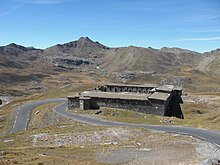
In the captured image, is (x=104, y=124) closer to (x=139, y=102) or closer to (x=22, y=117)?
(x=139, y=102)

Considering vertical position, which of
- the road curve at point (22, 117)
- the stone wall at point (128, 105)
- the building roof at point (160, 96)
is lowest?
the road curve at point (22, 117)

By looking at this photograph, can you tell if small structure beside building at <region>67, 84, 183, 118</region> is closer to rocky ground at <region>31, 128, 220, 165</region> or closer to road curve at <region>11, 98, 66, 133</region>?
road curve at <region>11, 98, 66, 133</region>

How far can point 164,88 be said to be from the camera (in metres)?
78.2

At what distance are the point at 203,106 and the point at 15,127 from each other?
1757 inches

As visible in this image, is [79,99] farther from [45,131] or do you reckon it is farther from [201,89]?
[201,89]

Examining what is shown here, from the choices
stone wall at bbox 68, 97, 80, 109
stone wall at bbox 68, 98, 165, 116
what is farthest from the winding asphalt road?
stone wall at bbox 68, 98, 165, 116

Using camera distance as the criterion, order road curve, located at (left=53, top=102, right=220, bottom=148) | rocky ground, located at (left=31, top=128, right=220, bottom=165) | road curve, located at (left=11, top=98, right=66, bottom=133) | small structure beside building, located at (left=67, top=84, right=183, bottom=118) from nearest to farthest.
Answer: rocky ground, located at (left=31, top=128, right=220, bottom=165)
road curve, located at (left=53, top=102, right=220, bottom=148)
small structure beside building, located at (left=67, top=84, right=183, bottom=118)
road curve, located at (left=11, top=98, right=66, bottom=133)

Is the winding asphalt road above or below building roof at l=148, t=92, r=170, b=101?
below

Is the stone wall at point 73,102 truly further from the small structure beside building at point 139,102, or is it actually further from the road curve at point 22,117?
the road curve at point 22,117

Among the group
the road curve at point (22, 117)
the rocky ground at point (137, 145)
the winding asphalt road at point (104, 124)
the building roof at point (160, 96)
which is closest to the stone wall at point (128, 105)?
the building roof at point (160, 96)

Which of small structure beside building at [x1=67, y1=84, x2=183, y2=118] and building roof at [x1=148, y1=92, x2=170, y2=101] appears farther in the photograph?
small structure beside building at [x1=67, y1=84, x2=183, y2=118]

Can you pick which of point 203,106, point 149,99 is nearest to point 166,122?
point 149,99

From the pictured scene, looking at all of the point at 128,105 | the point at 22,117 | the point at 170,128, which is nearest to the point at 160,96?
the point at 128,105

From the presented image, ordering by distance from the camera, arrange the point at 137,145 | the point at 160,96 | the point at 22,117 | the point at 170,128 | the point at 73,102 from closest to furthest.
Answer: the point at 137,145 < the point at 170,128 < the point at 160,96 < the point at 73,102 < the point at 22,117
